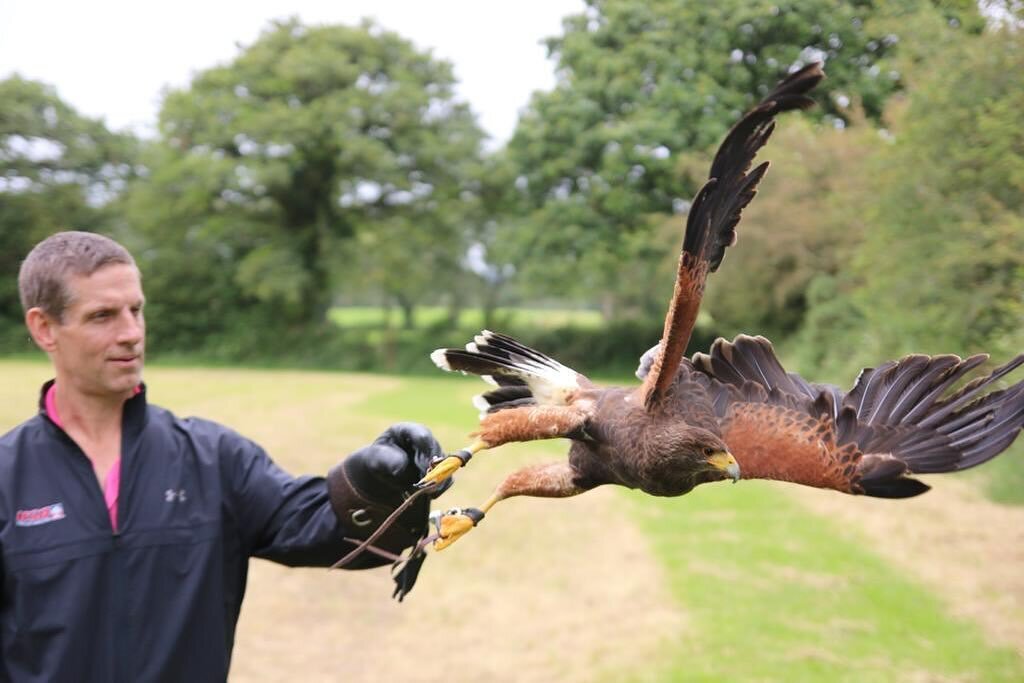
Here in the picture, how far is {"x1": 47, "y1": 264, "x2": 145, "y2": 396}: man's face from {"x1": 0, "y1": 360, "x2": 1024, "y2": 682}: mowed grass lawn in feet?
14.9

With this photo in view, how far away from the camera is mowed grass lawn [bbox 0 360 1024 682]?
581cm

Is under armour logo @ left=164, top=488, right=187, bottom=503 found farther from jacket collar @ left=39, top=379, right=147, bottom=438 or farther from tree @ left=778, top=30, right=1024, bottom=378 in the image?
tree @ left=778, top=30, right=1024, bottom=378

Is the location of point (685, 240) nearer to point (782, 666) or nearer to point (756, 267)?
point (782, 666)

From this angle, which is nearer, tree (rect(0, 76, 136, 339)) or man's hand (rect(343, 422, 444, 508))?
man's hand (rect(343, 422, 444, 508))

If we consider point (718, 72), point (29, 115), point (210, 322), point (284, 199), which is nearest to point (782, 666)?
point (718, 72)

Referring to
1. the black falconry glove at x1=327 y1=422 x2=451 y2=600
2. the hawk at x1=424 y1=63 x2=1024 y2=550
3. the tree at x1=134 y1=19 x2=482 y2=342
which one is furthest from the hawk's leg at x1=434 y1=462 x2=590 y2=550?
the tree at x1=134 y1=19 x2=482 y2=342

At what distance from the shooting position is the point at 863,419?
7.52ft

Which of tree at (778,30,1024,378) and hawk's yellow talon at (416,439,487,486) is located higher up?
tree at (778,30,1024,378)

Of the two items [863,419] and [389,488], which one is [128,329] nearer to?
[389,488]

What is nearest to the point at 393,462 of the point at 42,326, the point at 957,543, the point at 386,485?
the point at 386,485

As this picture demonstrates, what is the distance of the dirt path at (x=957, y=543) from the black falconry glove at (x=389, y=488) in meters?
4.94

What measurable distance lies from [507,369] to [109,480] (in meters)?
1.14

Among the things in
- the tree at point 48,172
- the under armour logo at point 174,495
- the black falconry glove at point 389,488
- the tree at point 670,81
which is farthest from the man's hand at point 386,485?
the tree at point 48,172

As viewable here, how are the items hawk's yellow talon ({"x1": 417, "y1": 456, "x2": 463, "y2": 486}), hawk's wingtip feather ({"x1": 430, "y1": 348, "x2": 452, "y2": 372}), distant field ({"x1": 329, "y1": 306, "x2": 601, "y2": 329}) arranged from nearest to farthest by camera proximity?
hawk's yellow talon ({"x1": 417, "y1": 456, "x2": 463, "y2": 486})
hawk's wingtip feather ({"x1": 430, "y1": 348, "x2": 452, "y2": 372})
distant field ({"x1": 329, "y1": 306, "x2": 601, "y2": 329})
